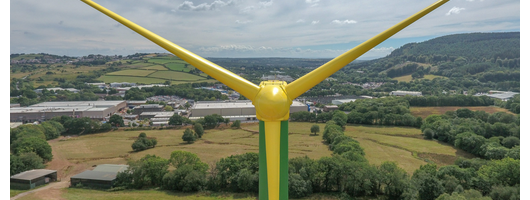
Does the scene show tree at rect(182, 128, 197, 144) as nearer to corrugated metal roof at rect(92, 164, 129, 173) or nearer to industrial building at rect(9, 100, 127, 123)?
corrugated metal roof at rect(92, 164, 129, 173)

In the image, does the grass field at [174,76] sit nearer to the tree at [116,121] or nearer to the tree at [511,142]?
the tree at [116,121]

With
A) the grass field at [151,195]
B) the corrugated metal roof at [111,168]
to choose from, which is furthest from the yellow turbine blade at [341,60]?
the corrugated metal roof at [111,168]

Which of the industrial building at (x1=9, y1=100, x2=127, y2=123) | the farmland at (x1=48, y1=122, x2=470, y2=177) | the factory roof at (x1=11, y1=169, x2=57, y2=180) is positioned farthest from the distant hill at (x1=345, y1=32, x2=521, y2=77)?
the factory roof at (x1=11, y1=169, x2=57, y2=180)

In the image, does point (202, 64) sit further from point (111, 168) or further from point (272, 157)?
point (111, 168)

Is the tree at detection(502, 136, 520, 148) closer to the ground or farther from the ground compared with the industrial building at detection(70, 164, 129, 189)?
farther from the ground

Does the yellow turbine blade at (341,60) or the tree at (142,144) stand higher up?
the yellow turbine blade at (341,60)

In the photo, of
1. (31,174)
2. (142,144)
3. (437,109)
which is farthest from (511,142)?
(31,174)
